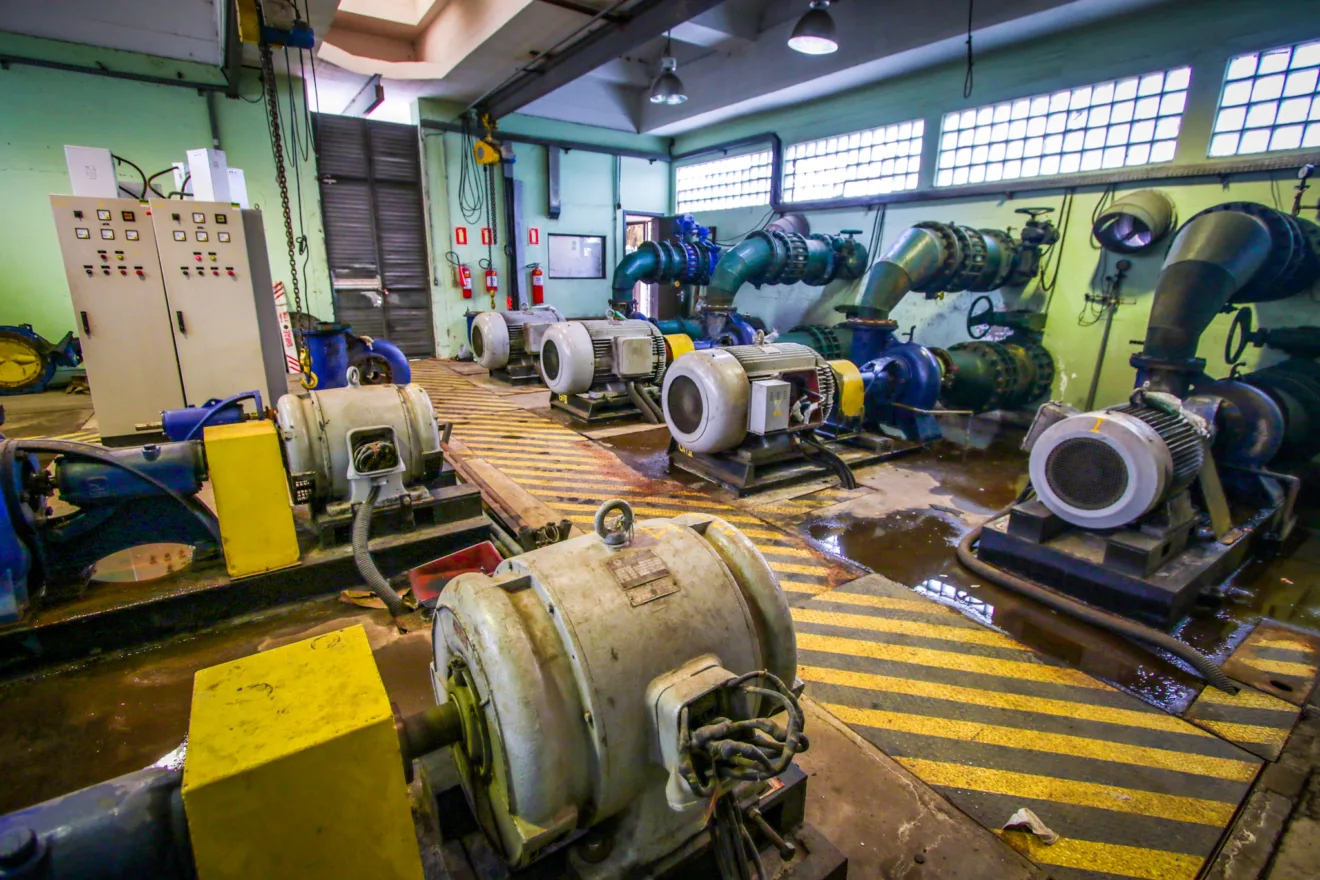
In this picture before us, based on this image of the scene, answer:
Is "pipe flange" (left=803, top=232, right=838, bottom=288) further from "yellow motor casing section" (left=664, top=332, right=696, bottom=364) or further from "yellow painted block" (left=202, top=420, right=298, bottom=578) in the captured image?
"yellow painted block" (left=202, top=420, right=298, bottom=578)

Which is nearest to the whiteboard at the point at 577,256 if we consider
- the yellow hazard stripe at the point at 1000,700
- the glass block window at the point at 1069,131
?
the glass block window at the point at 1069,131

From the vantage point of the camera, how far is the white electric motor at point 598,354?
224 inches

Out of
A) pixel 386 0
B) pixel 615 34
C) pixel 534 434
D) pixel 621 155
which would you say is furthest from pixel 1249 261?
pixel 621 155

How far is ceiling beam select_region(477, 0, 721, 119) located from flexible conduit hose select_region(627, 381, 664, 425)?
3352mm

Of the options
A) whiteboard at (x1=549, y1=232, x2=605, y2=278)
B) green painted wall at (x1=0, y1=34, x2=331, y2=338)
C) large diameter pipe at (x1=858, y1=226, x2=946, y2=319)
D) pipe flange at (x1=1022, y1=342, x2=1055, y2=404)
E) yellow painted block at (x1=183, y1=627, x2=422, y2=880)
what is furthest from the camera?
whiteboard at (x1=549, y1=232, x2=605, y2=278)

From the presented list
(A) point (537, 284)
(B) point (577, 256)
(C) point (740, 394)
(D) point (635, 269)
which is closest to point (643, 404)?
(C) point (740, 394)

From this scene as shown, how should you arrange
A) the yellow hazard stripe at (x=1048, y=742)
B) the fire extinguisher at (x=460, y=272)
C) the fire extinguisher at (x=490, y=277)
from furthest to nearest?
the fire extinguisher at (x=490, y=277)
the fire extinguisher at (x=460, y=272)
the yellow hazard stripe at (x=1048, y=742)

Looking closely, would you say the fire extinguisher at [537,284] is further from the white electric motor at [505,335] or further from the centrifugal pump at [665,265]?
the white electric motor at [505,335]

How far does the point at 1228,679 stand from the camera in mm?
2320

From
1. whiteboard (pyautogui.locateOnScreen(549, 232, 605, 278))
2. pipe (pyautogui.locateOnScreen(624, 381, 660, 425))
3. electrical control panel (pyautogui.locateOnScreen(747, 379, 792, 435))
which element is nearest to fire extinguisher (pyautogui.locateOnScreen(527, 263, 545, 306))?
whiteboard (pyautogui.locateOnScreen(549, 232, 605, 278))

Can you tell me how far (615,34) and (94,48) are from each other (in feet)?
19.9

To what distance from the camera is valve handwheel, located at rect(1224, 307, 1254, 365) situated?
456cm

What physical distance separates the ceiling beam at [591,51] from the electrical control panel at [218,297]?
12.6 feet

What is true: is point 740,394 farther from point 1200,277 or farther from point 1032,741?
point 1200,277
